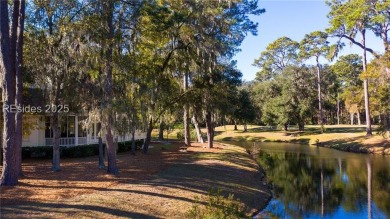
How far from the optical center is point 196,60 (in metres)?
24.6

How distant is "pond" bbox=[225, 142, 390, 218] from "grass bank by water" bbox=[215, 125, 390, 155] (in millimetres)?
5607

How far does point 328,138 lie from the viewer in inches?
1873

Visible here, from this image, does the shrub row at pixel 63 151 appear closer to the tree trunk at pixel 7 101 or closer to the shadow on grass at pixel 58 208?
the tree trunk at pixel 7 101

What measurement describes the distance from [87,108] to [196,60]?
9718 mm

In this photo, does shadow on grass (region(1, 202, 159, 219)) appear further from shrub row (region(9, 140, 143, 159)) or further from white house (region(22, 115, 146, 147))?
white house (region(22, 115, 146, 147))

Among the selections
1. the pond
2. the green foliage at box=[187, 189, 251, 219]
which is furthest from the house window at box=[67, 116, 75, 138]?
the green foliage at box=[187, 189, 251, 219]

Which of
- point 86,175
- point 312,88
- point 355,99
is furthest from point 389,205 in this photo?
point 312,88

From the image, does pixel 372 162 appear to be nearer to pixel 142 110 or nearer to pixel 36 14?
pixel 142 110

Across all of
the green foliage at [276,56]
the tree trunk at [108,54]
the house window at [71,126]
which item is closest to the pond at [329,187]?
the tree trunk at [108,54]

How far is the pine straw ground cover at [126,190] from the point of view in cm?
1048

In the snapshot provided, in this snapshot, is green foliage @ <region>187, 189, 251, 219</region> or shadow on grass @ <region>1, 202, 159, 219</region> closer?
shadow on grass @ <region>1, 202, 159, 219</region>

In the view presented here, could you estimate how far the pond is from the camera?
581 inches

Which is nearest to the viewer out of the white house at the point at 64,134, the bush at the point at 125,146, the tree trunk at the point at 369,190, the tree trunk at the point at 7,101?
the tree trunk at the point at 7,101

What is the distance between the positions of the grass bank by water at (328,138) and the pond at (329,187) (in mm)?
5607
